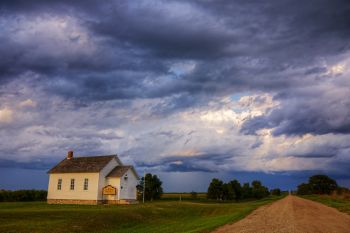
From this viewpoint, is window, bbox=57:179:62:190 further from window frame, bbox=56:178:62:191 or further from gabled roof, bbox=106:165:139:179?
gabled roof, bbox=106:165:139:179

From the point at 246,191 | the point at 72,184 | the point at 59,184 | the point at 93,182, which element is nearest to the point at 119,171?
the point at 93,182

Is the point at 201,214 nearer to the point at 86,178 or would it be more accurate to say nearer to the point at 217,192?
the point at 86,178

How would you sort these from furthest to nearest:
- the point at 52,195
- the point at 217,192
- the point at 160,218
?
the point at 217,192 → the point at 52,195 → the point at 160,218

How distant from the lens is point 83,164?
4950cm

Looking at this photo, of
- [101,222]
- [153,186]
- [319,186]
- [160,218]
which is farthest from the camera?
[319,186]

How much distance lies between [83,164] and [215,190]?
38.9 meters

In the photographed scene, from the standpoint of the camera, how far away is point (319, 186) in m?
136

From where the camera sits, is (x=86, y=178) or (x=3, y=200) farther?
(x=3, y=200)

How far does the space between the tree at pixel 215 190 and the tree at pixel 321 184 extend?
67.0 meters

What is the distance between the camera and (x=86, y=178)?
1879 inches

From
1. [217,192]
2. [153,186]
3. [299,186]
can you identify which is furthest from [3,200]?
[299,186]

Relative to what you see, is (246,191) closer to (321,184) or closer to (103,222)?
(321,184)

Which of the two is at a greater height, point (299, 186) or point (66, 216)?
point (299, 186)

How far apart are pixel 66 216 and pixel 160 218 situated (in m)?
9.08
